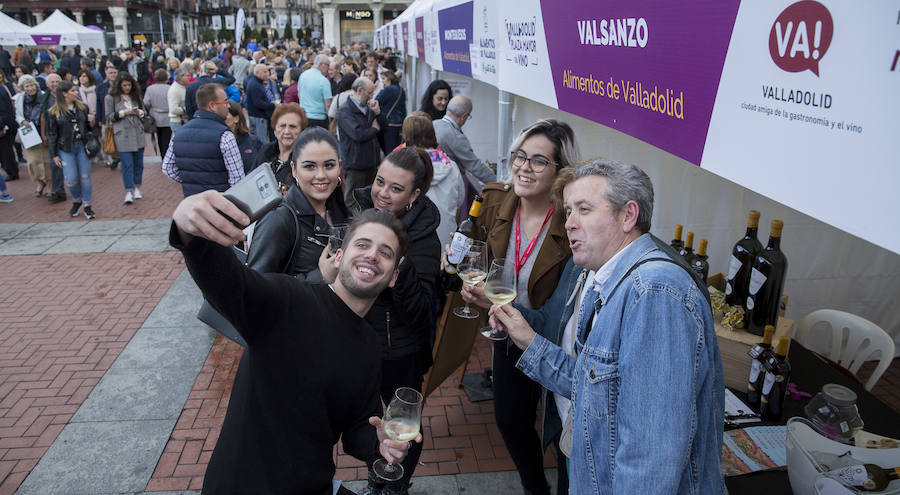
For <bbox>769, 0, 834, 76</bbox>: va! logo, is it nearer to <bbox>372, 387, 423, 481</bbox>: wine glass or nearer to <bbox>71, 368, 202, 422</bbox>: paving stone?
<bbox>372, 387, 423, 481</bbox>: wine glass

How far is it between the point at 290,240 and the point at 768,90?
2.11 m

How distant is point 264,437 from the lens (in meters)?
1.81

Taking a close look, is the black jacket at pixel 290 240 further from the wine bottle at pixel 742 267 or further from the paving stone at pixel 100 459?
the wine bottle at pixel 742 267

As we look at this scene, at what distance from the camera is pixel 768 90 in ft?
5.15

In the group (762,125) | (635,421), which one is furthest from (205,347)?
(762,125)

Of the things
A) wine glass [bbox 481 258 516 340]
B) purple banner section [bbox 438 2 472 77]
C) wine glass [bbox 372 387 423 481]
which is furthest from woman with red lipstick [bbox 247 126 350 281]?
purple banner section [bbox 438 2 472 77]

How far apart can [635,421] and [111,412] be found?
402 cm

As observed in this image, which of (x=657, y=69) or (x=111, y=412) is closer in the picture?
(x=657, y=69)

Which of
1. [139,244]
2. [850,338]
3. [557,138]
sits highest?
[557,138]

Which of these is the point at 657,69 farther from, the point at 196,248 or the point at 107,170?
the point at 107,170

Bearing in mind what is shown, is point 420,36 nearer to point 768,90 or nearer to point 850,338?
point 850,338

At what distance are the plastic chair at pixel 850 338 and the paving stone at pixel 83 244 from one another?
25.8 feet

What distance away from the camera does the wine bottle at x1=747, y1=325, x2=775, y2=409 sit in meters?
2.52

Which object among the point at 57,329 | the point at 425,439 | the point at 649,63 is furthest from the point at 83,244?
the point at 649,63
